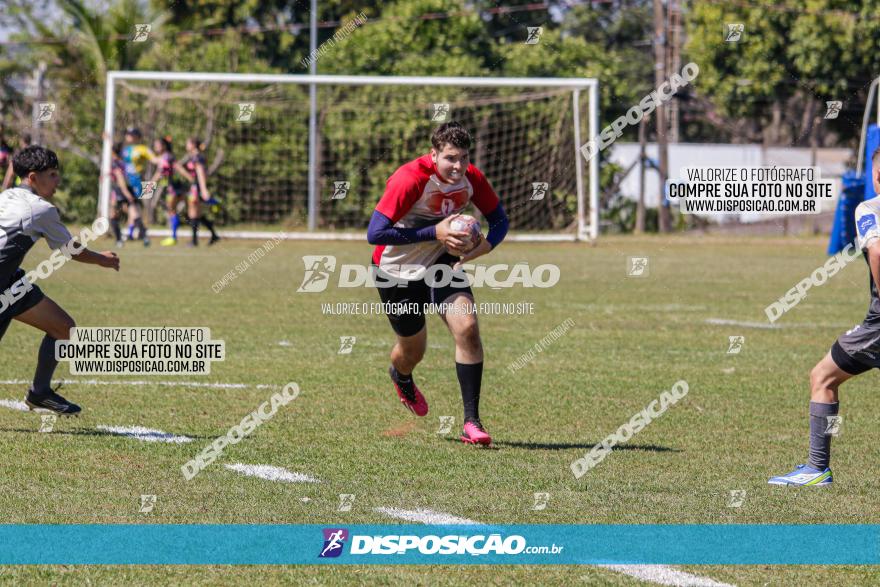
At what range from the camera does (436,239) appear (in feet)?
27.1

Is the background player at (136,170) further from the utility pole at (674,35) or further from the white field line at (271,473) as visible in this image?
the white field line at (271,473)

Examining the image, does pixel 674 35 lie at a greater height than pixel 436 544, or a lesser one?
greater

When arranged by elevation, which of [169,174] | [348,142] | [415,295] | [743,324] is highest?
[415,295]

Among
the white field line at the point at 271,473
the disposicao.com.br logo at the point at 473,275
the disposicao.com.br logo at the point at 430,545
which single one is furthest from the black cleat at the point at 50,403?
the disposicao.com.br logo at the point at 473,275

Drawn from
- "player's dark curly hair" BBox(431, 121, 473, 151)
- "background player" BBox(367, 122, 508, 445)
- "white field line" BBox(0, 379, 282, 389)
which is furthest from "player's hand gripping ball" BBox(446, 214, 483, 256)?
"white field line" BBox(0, 379, 282, 389)

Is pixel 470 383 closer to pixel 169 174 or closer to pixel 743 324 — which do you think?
pixel 743 324

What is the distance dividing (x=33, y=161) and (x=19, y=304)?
0.96 meters

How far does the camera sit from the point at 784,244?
35.1 meters

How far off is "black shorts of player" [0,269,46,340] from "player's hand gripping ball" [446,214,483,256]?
2738 mm

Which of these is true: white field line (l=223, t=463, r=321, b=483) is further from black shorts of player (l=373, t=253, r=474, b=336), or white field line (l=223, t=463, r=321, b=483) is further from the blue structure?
the blue structure

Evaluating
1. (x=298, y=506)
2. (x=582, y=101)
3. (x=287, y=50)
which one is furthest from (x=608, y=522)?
(x=287, y=50)

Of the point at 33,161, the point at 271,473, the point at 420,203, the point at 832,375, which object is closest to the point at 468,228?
the point at 420,203

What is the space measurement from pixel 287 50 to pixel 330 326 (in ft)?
105

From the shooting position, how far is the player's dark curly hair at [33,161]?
823 centimetres
